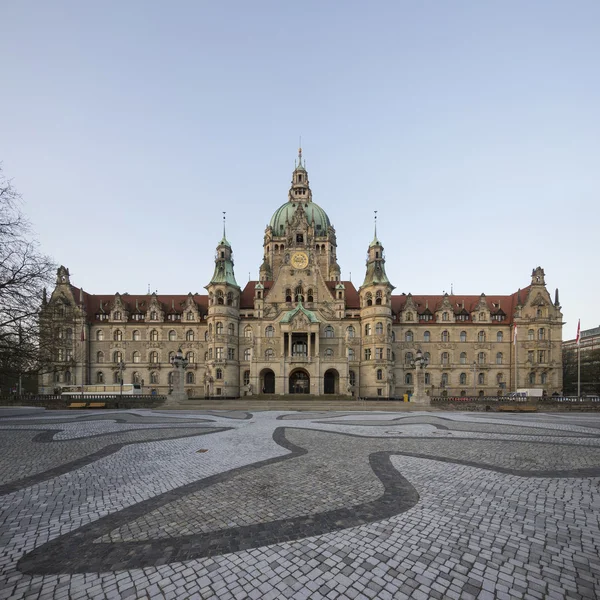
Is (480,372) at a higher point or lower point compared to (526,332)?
lower

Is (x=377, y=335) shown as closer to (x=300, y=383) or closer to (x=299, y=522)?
(x=300, y=383)

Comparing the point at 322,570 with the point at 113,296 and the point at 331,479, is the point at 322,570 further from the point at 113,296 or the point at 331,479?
the point at 113,296

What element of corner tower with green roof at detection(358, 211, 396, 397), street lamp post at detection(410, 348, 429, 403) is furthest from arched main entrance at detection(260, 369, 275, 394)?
street lamp post at detection(410, 348, 429, 403)

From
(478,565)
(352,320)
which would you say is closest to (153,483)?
(478,565)

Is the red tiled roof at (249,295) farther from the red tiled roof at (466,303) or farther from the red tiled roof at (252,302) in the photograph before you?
the red tiled roof at (466,303)

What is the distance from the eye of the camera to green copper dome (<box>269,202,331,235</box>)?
80.5m

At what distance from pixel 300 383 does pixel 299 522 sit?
53294 millimetres

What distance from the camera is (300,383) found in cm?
6094

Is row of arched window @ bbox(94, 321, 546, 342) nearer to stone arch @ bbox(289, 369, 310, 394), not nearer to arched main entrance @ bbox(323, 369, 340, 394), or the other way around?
arched main entrance @ bbox(323, 369, 340, 394)

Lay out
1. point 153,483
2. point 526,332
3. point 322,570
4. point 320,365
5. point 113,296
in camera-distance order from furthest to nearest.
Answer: point 113,296, point 526,332, point 320,365, point 153,483, point 322,570

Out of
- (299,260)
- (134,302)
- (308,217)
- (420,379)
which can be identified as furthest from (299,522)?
(308,217)

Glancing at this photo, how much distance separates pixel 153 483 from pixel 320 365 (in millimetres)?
46144

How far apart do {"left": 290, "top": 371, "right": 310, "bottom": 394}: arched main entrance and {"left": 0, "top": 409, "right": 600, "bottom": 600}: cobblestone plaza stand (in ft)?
146

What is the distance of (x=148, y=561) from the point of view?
6.70m
